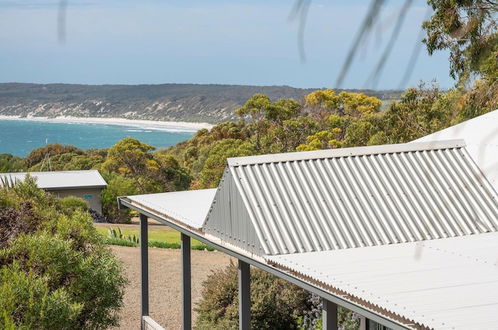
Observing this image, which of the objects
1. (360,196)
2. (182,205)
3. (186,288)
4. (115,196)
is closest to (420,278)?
(360,196)

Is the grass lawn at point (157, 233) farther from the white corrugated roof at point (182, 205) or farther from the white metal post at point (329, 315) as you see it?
the white metal post at point (329, 315)

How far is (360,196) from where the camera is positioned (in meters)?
9.08

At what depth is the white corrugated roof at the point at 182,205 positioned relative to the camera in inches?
420

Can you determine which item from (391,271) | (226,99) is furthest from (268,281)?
(226,99)

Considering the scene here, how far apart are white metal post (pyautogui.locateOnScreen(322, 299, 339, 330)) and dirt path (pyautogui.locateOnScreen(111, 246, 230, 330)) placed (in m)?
9.68

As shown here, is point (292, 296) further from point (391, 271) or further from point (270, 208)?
point (391, 271)

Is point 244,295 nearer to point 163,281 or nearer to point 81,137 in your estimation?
point 163,281

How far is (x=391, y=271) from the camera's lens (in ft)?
21.6

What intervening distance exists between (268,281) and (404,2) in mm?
11700

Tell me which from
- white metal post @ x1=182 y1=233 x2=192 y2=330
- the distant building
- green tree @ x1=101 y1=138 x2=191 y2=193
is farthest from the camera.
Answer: green tree @ x1=101 y1=138 x2=191 y2=193

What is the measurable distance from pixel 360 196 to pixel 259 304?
145 inches

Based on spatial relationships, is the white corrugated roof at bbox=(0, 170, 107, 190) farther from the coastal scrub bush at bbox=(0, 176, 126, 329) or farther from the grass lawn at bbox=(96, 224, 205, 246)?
the coastal scrub bush at bbox=(0, 176, 126, 329)

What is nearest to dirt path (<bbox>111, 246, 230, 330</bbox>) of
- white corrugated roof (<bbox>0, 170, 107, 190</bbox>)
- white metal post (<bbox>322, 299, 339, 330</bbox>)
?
white metal post (<bbox>322, 299, 339, 330</bbox>)

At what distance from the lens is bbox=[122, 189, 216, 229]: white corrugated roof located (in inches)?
420
